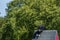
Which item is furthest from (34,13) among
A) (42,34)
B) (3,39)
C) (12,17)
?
(42,34)

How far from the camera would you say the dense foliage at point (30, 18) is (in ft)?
111

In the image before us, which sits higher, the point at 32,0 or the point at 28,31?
the point at 32,0

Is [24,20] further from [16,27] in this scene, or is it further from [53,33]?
[53,33]

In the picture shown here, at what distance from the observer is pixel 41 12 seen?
3412 cm

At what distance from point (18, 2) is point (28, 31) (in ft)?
16.8

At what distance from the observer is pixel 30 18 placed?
114 ft

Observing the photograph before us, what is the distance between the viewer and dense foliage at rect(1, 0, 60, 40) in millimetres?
33938

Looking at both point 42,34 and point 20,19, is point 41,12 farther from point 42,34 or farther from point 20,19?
point 42,34

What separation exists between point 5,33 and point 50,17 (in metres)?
6.89

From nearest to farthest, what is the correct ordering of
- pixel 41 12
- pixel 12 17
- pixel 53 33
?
1. pixel 53 33
2. pixel 41 12
3. pixel 12 17

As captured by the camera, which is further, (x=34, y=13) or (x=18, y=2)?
(x=18, y=2)

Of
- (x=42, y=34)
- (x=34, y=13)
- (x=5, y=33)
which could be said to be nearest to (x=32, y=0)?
(x=34, y=13)

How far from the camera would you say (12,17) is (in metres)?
37.0

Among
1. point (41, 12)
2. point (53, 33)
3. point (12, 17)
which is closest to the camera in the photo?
point (53, 33)
